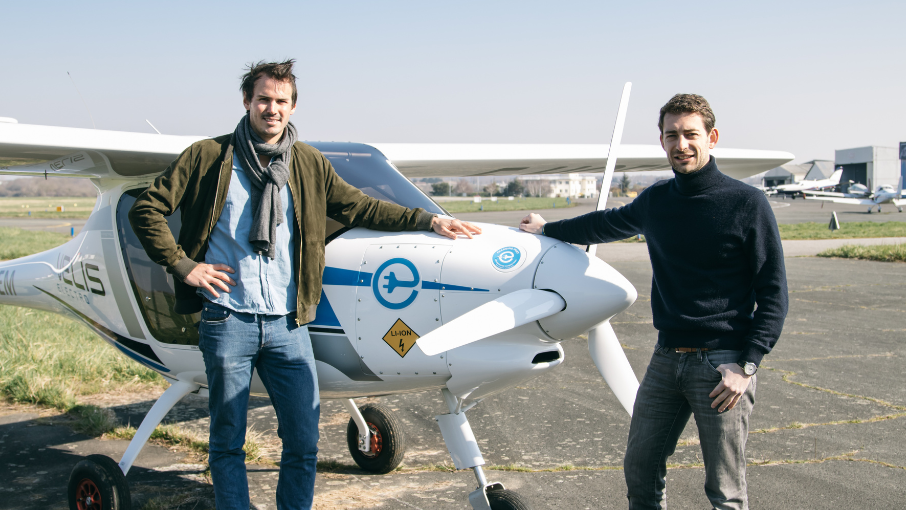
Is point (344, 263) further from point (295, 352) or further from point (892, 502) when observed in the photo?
point (892, 502)

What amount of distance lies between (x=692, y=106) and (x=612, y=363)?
1.16 m

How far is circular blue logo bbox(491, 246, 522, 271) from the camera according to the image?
248cm

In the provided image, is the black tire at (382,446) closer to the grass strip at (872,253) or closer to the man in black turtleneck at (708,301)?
the man in black turtleneck at (708,301)

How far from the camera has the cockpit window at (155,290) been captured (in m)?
3.43

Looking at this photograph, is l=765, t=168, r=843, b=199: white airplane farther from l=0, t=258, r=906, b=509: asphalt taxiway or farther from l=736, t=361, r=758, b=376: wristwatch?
l=736, t=361, r=758, b=376: wristwatch

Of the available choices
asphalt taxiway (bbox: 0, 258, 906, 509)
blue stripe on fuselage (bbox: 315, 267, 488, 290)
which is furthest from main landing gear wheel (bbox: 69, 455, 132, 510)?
blue stripe on fuselage (bbox: 315, 267, 488, 290)

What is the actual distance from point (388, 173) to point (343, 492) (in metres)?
1.93

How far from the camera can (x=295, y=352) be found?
2650 mm

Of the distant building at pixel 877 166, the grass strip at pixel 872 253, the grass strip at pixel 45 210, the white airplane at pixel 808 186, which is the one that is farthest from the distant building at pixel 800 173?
the grass strip at pixel 45 210

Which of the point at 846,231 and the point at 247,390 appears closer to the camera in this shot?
the point at 247,390

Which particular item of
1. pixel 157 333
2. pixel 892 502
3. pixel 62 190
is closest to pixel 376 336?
pixel 157 333

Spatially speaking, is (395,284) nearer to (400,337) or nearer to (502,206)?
(400,337)

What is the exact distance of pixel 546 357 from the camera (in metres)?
2.58

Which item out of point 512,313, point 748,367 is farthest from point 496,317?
point 748,367
